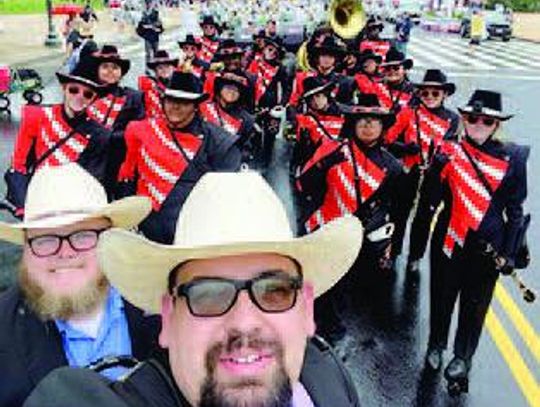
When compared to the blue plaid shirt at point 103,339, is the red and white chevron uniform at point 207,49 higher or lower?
lower

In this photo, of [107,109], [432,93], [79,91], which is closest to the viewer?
[79,91]

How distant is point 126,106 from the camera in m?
8.50

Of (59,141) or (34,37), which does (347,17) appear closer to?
(59,141)

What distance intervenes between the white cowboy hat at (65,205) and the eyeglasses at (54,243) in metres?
0.06

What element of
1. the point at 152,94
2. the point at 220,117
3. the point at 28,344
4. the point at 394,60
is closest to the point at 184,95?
the point at 220,117

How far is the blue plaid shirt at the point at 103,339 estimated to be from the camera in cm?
320

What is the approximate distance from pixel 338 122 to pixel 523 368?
10.8ft

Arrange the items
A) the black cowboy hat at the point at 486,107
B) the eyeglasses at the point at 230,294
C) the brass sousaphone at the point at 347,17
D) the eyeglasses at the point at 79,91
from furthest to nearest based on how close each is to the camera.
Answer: the brass sousaphone at the point at 347,17, the eyeglasses at the point at 79,91, the black cowboy hat at the point at 486,107, the eyeglasses at the point at 230,294

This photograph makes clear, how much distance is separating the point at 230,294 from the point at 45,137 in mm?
4514

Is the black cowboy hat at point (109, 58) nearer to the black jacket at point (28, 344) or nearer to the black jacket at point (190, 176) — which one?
the black jacket at point (190, 176)

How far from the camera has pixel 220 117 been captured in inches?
358

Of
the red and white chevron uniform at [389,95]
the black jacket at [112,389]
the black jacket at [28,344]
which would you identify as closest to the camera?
the black jacket at [112,389]

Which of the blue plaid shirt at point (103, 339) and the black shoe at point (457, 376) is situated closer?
the blue plaid shirt at point (103, 339)

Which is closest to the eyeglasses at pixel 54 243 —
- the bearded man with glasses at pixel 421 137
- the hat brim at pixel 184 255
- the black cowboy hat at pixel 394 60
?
the hat brim at pixel 184 255
